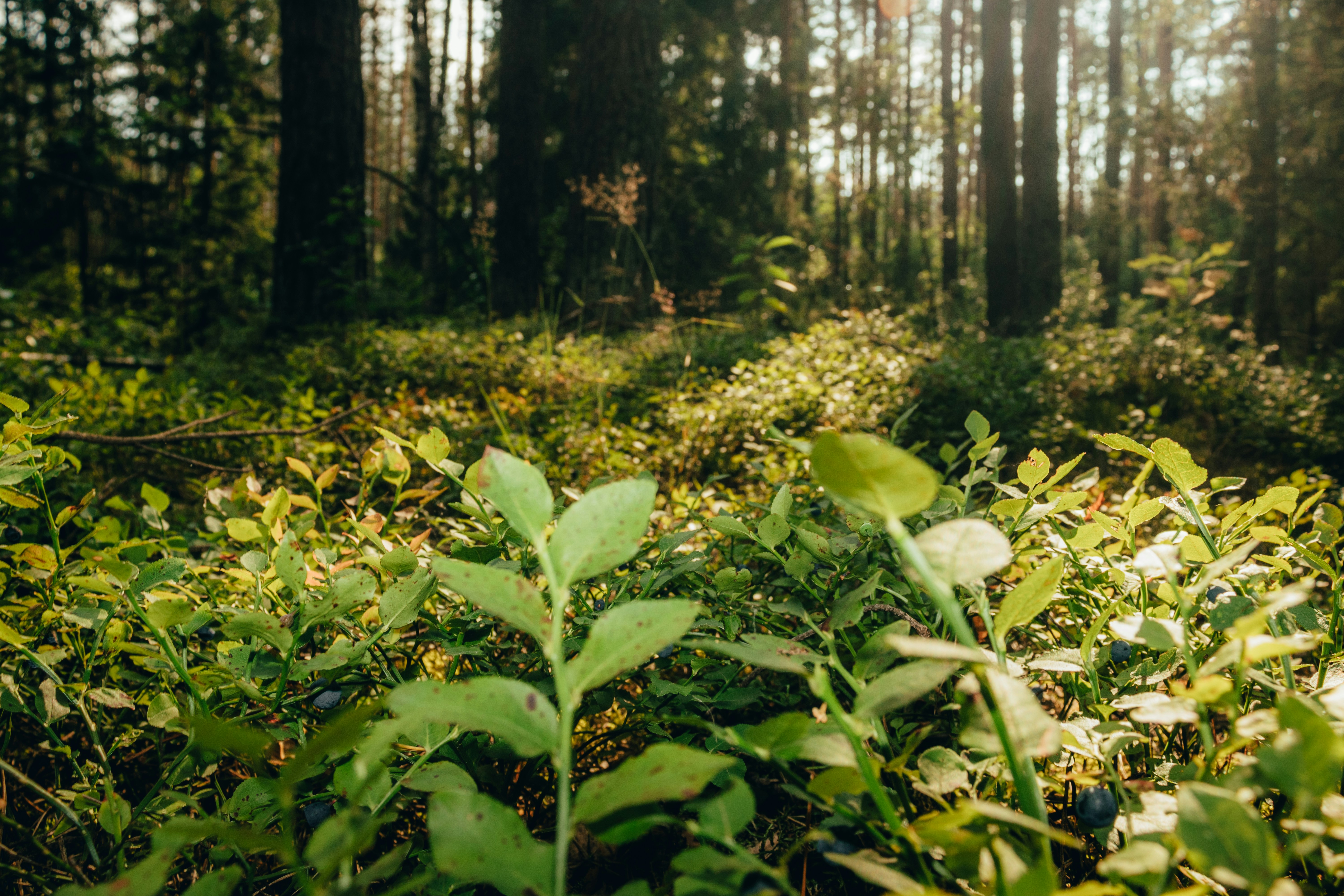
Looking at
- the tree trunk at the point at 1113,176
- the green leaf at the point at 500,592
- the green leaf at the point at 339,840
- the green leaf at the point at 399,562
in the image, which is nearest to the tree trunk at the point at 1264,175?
the tree trunk at the point at 1113,176

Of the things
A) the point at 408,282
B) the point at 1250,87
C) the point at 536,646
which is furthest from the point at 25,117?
the point at 1250,87

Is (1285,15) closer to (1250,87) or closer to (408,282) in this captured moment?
(1250,87)

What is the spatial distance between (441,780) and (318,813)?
0.22 meters

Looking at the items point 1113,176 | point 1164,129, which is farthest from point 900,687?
point 1113,176

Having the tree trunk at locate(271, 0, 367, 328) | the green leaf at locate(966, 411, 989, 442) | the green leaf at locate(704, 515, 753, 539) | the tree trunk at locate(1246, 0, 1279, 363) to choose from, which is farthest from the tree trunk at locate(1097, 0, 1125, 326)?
the green leaf at locate(704, 515, 753, 539)

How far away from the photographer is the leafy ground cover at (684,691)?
0.37 m

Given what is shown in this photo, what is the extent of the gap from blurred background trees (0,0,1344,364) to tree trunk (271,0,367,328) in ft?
0.06

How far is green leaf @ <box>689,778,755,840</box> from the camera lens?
0.39 meters

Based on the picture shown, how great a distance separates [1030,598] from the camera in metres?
0.49

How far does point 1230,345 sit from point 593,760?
9735 millimetres

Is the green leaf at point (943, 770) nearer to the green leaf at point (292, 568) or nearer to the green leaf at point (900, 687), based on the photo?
the green leaf at point (900, 687)

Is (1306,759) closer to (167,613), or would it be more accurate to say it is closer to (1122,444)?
(1122,444)

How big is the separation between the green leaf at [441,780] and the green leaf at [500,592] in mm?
207

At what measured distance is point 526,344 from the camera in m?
4.12
